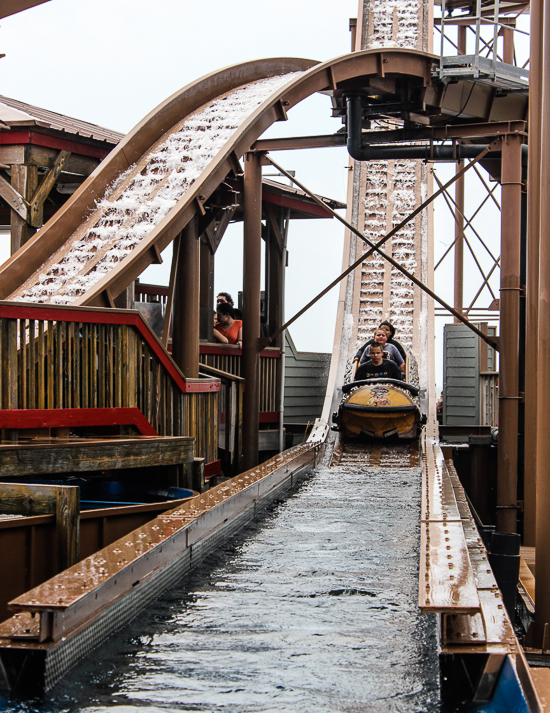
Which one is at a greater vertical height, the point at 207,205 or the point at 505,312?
the point at 207,205

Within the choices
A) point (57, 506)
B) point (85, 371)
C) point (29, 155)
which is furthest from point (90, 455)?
point (29, 155)

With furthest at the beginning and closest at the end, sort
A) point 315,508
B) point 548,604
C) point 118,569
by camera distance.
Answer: point 315,508 → point 548,604 → point 118,569

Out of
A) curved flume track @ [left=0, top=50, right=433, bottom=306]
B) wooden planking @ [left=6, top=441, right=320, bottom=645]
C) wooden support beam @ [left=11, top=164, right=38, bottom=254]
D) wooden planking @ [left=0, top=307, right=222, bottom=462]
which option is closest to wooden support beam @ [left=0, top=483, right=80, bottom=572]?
wooden planking @ [left=6, top=441, right=320, bottom=645]

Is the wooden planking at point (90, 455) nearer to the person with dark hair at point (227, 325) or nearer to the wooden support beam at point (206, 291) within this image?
the person with dark hair at point (227, 325)

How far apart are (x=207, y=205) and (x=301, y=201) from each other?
6569mm

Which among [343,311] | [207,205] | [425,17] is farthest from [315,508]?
[425,17]

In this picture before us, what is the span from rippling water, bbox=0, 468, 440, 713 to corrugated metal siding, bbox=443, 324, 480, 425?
9187 mm

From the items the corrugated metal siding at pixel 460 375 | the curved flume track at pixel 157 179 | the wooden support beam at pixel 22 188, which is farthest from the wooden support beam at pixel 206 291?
the corrugated metal siding at pixel 460 375

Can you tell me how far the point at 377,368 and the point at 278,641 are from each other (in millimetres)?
8451

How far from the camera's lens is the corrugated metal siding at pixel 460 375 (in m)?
14.5

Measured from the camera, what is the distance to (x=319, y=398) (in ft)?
55.1

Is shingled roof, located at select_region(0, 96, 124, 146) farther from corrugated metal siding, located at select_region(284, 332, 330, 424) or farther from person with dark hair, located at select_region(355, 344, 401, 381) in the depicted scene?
corrugated metal siding, located at select_region(284, 332, 330, 424)

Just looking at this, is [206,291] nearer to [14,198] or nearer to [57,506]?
[14,198]

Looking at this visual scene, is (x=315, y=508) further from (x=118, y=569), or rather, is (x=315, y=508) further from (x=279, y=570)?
(x=118, y=569)
